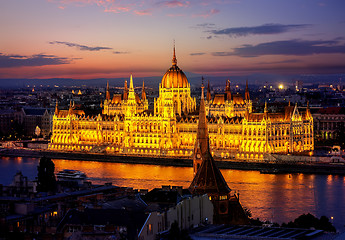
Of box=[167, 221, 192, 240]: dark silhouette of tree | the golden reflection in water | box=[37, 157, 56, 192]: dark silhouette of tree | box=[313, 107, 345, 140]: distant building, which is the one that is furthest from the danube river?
box=[313, 107, 345, 140]: distant building

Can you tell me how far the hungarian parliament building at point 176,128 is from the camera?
226ft

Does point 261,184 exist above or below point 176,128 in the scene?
below

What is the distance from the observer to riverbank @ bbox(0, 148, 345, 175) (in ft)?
195

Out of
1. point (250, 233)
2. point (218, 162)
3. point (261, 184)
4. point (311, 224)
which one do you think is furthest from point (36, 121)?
point (250, 233)

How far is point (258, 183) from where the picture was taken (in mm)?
52031

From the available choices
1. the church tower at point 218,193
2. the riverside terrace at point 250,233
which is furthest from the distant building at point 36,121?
the riverside terrace at point 250,233

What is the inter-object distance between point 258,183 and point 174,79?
89.0 feet

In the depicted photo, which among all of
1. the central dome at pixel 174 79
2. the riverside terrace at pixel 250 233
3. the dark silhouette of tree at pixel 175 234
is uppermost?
the central dome at pixel 174 79

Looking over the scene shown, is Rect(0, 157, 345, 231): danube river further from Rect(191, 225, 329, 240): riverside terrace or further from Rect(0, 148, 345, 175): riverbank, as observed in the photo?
Rect(191, 225, 329, 240): riverside terrace

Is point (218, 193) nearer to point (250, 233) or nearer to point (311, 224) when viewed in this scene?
point (311, 224)

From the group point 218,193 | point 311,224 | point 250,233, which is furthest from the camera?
point 311,224

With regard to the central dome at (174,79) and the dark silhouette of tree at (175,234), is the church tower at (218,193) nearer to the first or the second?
the dark silhouette of tree at (175,234)

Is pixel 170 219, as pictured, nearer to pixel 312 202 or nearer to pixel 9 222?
pixel 9 222

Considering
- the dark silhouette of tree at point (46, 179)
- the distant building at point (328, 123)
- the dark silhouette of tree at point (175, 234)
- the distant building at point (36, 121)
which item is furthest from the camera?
the distant building at point (36, 121)
